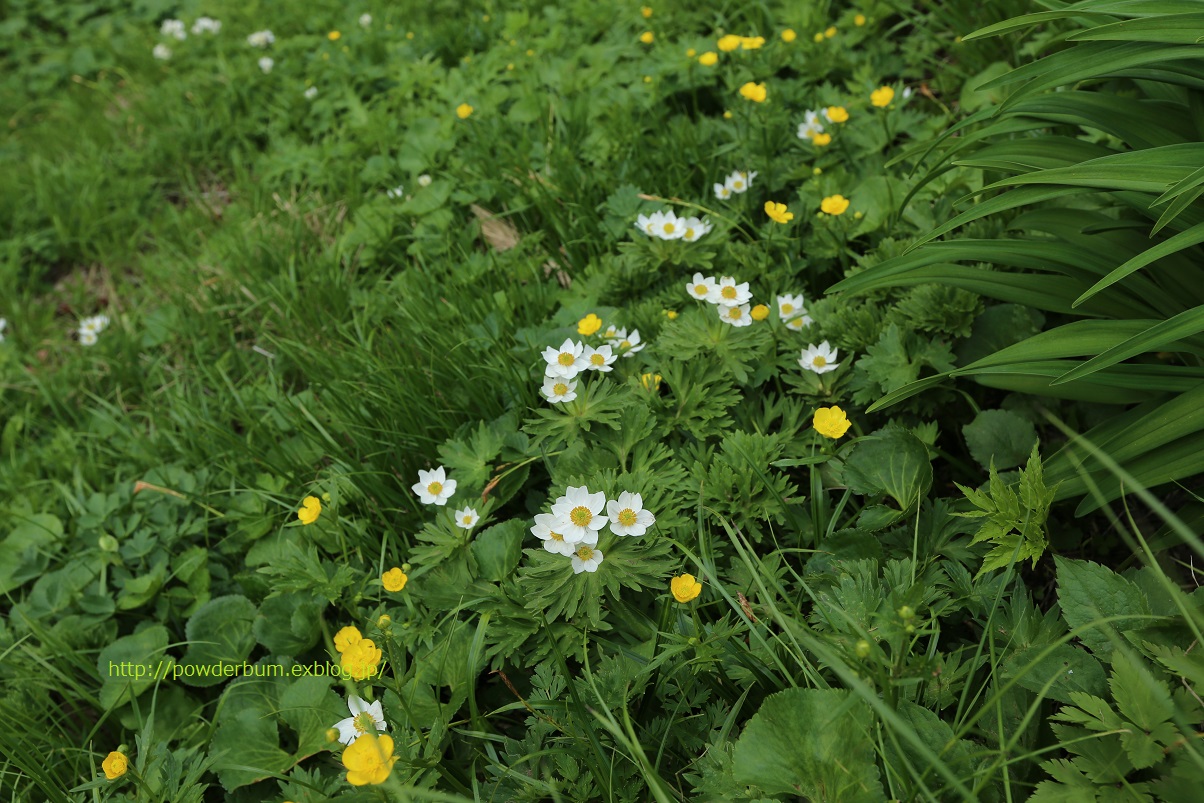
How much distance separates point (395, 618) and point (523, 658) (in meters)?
0.32

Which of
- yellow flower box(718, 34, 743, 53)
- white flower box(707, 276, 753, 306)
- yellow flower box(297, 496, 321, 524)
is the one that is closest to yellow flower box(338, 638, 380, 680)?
yellow flower box(297, 496, 321, 524)

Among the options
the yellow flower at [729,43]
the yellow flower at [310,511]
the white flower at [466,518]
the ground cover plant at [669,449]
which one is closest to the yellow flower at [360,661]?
the ground cover plant at [669,449]

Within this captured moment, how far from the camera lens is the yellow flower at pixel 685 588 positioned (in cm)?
137

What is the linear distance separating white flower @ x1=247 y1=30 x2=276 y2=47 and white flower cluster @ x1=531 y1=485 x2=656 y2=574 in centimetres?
376

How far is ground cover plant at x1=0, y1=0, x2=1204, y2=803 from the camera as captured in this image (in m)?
1.28

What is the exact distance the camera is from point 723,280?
1.94 meters

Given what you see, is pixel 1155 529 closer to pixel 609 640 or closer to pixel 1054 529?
pixel 1054 529

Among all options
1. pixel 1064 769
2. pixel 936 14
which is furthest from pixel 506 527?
pixel 936 14

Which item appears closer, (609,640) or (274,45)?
(609,640)

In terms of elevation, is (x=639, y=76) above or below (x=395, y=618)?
above

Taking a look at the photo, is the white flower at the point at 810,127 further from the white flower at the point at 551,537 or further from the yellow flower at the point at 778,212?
the white flower at the point at 551,537

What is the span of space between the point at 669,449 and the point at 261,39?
3701mm

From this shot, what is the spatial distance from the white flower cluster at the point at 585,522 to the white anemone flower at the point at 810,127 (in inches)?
55.6

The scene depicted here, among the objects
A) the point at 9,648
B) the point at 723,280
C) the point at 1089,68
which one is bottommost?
the point at 9,648
